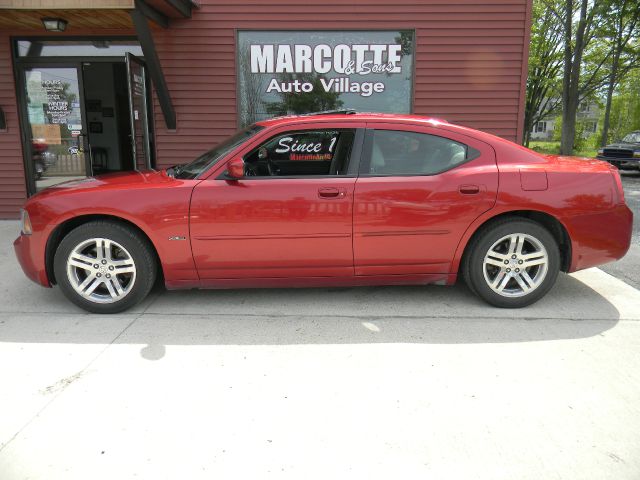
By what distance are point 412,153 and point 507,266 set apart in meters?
1.17

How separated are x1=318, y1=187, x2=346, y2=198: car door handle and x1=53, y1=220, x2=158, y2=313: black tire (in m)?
1.40

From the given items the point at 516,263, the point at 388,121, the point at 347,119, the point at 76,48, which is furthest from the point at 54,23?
the point at 516,263

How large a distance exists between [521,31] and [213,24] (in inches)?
178

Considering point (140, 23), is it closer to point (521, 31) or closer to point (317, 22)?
point (317, 22)

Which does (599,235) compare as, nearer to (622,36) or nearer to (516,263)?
(516,263)

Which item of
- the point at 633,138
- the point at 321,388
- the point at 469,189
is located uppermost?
the point at 633,138

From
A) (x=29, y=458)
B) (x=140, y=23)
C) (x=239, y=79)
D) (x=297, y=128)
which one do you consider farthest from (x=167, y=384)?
(x=239, y=79)

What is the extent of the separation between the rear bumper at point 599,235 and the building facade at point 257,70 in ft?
13.5

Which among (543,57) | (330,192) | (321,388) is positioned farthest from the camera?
(543,57)

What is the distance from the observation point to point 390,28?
7535 mm

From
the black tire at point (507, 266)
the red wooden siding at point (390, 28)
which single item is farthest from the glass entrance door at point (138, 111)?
the black tire at point (507, 266)

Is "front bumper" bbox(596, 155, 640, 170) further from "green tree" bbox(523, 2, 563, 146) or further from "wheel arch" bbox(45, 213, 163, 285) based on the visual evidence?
"wheel arch" bbox(45, 213, 163, 285)

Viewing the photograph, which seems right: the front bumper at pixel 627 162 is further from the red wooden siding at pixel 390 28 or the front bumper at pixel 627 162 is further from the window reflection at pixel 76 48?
the window reflection at pixel 76 48

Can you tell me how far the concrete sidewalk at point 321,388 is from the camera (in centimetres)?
235
